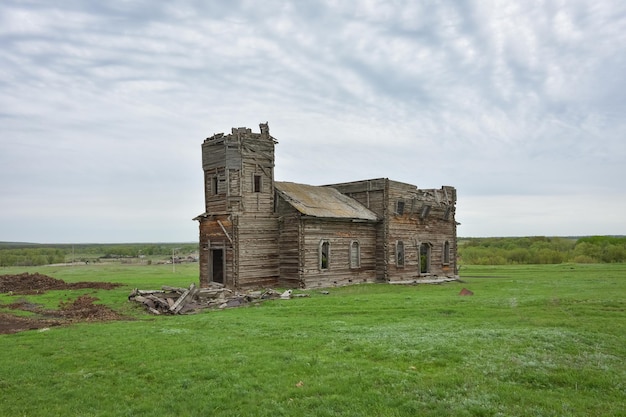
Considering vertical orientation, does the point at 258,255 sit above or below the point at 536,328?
above

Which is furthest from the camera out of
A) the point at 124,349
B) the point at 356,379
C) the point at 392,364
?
the point at 124,349

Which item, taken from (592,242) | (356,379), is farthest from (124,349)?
(592,242)

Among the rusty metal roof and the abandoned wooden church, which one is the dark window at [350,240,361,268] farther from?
the rusty metal roof

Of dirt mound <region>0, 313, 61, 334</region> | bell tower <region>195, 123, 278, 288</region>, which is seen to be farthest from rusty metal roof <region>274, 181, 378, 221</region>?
dirt mound <region>0, 313, 61, 334</region>

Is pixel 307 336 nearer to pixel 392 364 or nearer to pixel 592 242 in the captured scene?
pixel 392 364

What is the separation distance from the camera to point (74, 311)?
77.4ft

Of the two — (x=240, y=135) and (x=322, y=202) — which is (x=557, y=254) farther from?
(x=240, y=135)

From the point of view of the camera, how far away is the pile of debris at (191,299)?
2375 cm

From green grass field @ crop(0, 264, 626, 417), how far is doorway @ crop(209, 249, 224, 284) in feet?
44.0

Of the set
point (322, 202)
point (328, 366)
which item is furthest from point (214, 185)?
point (328, 366)

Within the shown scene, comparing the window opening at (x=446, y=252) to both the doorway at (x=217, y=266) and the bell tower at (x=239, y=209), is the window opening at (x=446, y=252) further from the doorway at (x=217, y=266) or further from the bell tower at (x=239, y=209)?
the doorway at (x=217, y=266)

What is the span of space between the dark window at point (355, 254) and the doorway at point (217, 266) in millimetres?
10145

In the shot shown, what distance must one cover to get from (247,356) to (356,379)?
363 centimetres

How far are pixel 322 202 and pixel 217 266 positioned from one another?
31.4 ft
